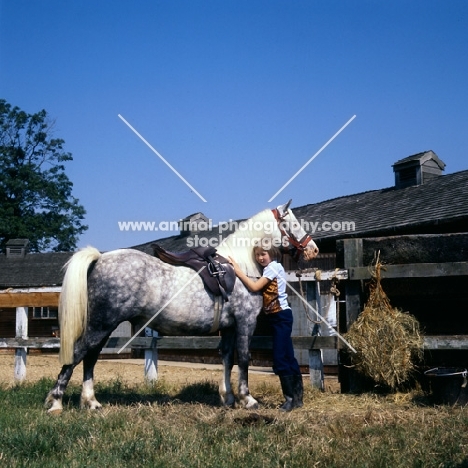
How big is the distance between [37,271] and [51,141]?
18.7 m

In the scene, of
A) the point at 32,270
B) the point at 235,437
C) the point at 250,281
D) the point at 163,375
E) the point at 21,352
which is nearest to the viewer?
the point at 235,437

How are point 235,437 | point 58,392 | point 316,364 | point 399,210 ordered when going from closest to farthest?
point 235,437, point 58,392, point 316,364, point 399,210

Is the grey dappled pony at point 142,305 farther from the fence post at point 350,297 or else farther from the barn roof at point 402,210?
the barn roof at point 402,210

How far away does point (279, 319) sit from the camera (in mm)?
6930

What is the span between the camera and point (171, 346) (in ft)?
31.1

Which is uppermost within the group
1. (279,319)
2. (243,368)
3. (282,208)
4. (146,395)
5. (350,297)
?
(282,208)

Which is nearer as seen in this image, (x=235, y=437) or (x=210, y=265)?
(x=235, y=437)

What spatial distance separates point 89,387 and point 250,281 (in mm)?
2090

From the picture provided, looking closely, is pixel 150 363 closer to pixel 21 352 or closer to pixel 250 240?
pixel 21 352

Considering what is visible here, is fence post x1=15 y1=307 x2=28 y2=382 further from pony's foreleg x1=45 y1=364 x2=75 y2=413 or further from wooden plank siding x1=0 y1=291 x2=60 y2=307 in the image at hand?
pony's foreleg x1=45 y1=364 x2=75 y2=413

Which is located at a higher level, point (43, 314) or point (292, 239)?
point (292, 239)

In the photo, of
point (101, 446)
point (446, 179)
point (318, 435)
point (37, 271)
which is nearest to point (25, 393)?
point (101, 446)

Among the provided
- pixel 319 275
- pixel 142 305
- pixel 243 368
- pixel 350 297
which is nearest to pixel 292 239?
pixel 319 275

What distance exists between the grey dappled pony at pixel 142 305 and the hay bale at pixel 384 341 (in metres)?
1.11
